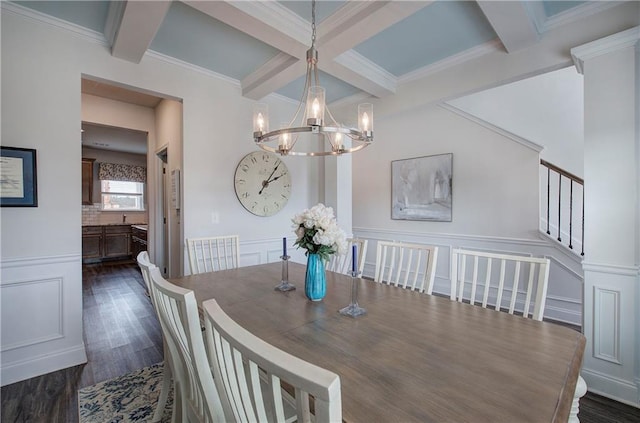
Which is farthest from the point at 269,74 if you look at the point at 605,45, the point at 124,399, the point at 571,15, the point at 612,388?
the point at 612,388

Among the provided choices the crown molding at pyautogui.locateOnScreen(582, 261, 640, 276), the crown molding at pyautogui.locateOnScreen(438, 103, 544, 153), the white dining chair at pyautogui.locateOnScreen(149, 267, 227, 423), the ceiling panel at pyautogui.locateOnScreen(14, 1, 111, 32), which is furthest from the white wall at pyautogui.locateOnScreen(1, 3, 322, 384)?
the crown molding at pyautogui.locateOnScreen(582, 261, 640, 276)

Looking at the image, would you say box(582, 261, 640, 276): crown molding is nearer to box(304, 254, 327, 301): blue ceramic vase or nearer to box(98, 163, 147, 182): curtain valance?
box(304, 254, 327, 301): blue ceramic vase

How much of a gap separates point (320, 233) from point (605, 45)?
7.73ft

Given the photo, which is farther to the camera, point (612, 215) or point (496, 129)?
point (496, 129)

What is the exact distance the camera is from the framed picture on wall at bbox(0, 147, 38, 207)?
6.75 feet

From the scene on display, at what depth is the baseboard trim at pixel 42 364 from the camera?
2.09 meters

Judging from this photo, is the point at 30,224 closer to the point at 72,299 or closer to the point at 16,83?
the point at 72,299

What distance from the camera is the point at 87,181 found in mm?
6629

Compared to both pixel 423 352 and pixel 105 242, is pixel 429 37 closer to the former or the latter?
pixel 423 352

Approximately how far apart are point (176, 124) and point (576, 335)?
4.03 meters

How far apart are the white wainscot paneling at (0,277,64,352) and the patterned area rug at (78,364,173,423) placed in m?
0.61

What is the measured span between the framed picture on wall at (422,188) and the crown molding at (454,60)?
1.38 metres

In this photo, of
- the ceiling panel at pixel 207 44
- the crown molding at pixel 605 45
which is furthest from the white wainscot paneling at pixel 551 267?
the ceiling panel at pixel 207 44

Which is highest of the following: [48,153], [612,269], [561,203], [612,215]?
[48,153]
